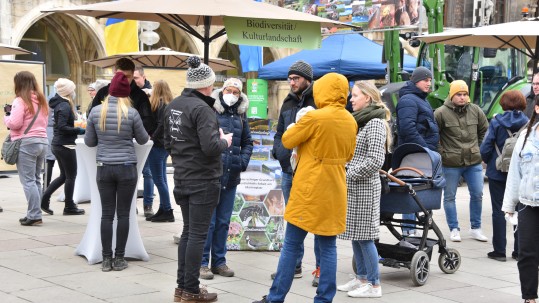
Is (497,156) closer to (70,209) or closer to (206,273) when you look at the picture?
(206,273)

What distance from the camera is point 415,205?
773 centimetres

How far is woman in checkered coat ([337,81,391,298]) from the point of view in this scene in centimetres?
703

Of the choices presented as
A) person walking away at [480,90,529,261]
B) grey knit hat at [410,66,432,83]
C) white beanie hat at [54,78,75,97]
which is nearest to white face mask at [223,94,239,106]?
grey knit hat at [410,66,432,83]

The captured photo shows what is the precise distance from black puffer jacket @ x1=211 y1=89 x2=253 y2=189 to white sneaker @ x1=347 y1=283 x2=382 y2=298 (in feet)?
4.70

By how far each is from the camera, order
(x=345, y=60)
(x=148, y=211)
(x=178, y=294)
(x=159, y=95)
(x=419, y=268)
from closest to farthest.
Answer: (x=178, y=294)
(x=419, y=268)
(x=159, y=95)
(x=148, y=211)
(x=345, y=60)

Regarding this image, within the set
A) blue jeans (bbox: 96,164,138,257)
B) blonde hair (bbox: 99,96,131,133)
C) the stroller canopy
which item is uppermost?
blonde hair (bbox: 99,96,131,133)

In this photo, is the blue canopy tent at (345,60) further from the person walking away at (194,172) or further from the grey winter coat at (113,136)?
the person walking away at (194,172)

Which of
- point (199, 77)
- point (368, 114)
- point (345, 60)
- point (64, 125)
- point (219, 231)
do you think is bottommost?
point (219, 231)

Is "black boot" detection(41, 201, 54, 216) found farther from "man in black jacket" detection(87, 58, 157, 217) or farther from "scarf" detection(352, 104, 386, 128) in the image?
"scarf" detection(352, 104, 386, 128)

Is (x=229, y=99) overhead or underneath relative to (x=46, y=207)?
overhead

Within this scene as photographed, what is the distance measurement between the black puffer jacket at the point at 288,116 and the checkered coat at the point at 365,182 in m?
0.54

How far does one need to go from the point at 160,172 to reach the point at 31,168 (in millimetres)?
1501

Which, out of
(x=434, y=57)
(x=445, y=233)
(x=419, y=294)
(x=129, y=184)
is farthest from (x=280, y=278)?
(x=434, y=57)

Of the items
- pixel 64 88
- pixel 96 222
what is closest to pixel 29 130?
pixel 64 88
